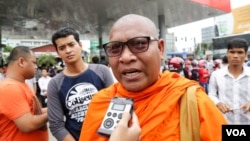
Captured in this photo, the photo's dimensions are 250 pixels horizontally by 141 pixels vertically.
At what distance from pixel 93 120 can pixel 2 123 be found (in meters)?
1.25

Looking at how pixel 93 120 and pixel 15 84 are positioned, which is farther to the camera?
pixel 15 84

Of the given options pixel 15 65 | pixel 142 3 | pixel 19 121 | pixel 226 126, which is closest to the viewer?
pixel 226 126

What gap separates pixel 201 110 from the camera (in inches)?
51.3

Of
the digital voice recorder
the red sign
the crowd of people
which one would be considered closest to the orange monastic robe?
the crowd of people

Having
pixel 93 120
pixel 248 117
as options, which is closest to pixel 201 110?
pixel 93 120

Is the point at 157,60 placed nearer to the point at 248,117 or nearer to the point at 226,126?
the point at 226,126

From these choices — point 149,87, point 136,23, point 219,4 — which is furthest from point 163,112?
point 219,4

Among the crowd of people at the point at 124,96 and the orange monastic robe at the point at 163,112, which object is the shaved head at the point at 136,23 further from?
the orange monastic robe at the point at 163,112

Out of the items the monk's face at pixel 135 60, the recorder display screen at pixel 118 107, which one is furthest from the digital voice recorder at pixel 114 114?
the monk's face at pixel 135 60

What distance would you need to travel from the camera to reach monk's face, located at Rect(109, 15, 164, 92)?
140cm

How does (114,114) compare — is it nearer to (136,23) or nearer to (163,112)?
(163,112)

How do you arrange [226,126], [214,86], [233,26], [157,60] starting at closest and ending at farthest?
[226,126] → [157,60] → [214,86] → [233,26]

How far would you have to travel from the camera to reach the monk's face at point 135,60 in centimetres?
140

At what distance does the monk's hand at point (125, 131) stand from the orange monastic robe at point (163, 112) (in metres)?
0.20
